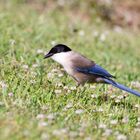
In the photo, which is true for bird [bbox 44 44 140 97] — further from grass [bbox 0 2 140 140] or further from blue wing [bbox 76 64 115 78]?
grass [bbox 0 2 140 140]

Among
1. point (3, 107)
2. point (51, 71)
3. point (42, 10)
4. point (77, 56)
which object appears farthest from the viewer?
point (42, 10)

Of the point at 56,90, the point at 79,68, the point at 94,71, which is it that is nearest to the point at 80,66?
the point at 79,68

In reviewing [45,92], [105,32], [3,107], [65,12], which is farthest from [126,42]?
[3,107]

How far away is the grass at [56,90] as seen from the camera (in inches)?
183

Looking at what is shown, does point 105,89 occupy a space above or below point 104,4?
below

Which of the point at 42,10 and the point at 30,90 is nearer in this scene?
the point at 30,90

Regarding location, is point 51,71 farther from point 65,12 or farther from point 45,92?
point 65,12

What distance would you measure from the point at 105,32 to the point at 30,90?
643 centimetres

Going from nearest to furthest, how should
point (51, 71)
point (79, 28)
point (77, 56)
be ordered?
Answer: point (77, 56) → point (51, 71) → point (79, 28)

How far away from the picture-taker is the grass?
4652 millimetres

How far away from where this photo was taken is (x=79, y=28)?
38.4ft

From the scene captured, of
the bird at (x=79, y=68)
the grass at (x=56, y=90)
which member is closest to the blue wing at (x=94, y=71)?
the bird at (x=79, y=68)

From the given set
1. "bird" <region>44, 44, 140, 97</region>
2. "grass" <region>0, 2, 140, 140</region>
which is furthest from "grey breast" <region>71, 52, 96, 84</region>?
"grass" <region>0, 2, 140, 140</region>

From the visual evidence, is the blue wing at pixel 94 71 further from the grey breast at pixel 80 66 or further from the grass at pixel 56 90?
the grass at pixel 56 90
